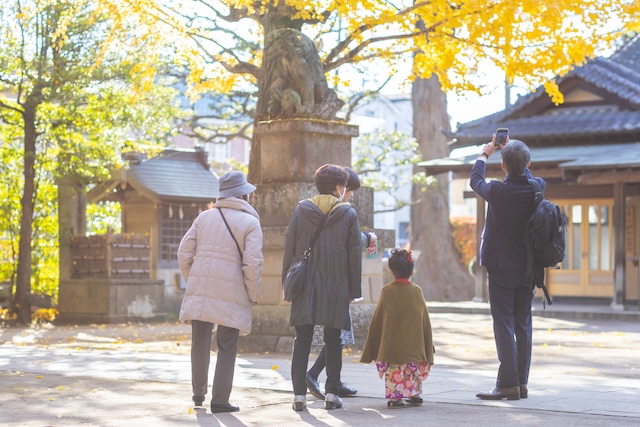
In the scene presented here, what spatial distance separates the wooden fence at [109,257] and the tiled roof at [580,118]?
7.74 m

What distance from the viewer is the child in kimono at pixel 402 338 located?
25.9 feet

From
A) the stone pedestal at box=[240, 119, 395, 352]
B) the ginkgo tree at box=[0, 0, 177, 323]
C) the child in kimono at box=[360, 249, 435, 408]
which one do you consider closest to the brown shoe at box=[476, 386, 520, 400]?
the child in kimono at box=[360, 249, 435, 408]

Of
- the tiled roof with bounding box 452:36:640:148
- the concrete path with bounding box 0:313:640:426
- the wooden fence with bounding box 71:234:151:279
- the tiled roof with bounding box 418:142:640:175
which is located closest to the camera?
the concrete path with bounding box 0:313:640:426

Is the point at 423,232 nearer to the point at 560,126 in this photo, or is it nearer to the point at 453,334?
the point at 560,126

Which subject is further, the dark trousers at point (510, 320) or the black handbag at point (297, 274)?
the dark trousers at point (510, 320)

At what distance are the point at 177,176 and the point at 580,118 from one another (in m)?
8.39

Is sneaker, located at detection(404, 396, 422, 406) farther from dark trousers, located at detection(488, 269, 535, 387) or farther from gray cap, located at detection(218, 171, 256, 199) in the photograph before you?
gray cap, located at detection(218, 171, 256, 199)

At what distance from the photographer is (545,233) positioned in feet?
26.0

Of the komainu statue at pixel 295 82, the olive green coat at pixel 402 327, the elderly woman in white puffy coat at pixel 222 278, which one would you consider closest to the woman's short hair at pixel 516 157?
the olive green coat at pixel 402 327

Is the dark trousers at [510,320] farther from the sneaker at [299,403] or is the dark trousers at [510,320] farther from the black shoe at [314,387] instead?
the sneaker at [299,403]

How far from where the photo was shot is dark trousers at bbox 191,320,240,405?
305 inches

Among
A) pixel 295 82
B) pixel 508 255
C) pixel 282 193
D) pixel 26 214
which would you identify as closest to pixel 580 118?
pixel 26 214

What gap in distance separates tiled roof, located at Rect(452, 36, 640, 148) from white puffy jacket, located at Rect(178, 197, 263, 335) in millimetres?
15991

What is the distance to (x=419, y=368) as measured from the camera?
7.98 meters
